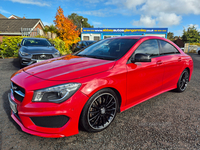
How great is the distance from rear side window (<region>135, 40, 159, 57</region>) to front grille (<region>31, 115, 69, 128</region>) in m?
1.78

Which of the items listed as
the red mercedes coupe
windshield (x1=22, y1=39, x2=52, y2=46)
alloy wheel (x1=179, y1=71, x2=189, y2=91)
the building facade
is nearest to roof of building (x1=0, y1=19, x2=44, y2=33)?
Answer: the building facade

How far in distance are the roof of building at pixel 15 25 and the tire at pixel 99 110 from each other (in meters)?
26.2

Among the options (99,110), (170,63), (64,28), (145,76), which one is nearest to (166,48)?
(170,63)

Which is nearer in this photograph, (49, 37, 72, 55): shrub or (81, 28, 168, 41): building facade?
(49, 37, 72, 55): shrub

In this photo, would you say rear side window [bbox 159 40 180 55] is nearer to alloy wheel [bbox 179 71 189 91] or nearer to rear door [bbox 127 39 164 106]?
rear door [bbox 127 39 164 106]

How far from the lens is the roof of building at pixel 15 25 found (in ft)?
77.4

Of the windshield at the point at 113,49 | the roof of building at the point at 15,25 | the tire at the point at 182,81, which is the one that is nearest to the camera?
the windshield at the point at 113,49

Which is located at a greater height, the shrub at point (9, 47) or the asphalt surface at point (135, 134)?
the shrub at point (9, 47)

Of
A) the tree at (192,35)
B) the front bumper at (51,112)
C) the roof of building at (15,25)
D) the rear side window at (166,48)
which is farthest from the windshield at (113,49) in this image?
the tree at (192,35)

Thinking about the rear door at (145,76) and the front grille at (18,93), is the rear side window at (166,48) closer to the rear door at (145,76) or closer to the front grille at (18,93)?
the rear door at (145,76)

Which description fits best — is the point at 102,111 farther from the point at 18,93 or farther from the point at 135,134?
the point at 18,93

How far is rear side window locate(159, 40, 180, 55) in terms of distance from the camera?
3331 millimetres

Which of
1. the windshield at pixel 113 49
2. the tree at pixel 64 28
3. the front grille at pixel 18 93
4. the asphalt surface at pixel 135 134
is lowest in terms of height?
the asphalt surface at pixel 135 134

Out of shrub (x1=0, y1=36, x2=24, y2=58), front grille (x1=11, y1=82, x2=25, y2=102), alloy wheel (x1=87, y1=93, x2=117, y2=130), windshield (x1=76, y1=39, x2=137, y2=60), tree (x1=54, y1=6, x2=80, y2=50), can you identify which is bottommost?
alloy wheel (x1=87, y1=93, x2=117, y2=130)
